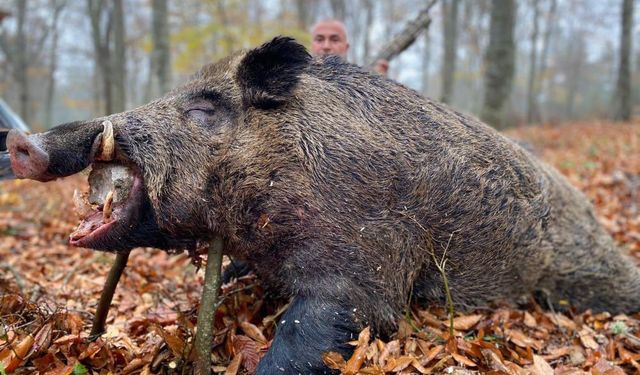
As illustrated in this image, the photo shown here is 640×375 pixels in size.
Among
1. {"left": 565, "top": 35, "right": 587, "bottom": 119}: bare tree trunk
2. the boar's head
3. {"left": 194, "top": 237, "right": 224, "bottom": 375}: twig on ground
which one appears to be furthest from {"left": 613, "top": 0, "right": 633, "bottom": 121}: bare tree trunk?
{"left": 565, "top": 35, "right": 587, "bottom": 119}: bare tree trunk

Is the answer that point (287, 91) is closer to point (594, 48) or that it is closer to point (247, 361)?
point (247, 361)

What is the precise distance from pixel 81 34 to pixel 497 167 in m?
41.8

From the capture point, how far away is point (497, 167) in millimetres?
3391

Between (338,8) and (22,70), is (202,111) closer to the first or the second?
(22,70)

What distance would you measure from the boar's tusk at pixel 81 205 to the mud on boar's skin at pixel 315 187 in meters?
0.14

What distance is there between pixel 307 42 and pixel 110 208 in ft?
49.5

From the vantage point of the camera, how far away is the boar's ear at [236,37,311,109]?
288cm

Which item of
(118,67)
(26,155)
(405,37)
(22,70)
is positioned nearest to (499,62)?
(405,37)

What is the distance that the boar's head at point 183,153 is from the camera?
2551mm

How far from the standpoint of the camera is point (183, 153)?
9.04ft

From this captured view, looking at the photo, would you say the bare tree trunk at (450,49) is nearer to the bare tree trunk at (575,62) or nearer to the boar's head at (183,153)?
the boar's head at (183,153)

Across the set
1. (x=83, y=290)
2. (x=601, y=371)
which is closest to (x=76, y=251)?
(x=83, y=290)

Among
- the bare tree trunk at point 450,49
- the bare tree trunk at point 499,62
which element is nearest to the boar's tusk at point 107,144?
the bare tree trunk at point 499,62

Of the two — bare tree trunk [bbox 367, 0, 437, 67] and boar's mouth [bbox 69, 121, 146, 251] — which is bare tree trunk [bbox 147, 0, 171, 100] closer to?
bare tree trunk [bbox 367, 0, 437, 67]
